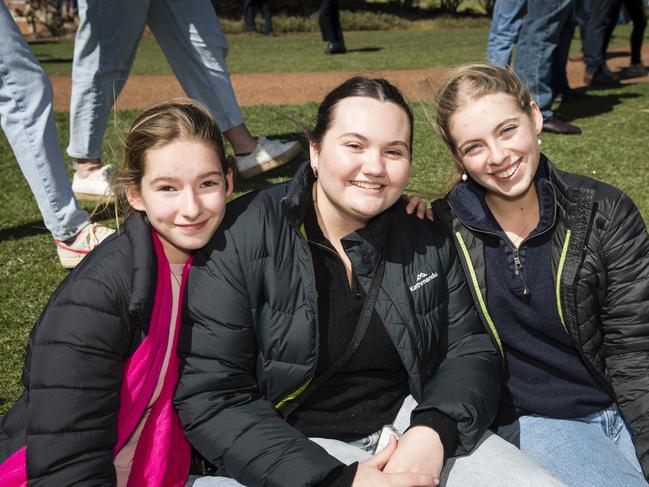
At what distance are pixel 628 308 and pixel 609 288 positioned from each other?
79 mm

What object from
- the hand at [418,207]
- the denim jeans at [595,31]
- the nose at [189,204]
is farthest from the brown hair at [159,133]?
the denim jeans at [595,31]

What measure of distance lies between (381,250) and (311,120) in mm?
4631

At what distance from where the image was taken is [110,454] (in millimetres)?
1801

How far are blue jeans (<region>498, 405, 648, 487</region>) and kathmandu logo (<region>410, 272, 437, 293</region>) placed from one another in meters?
0.58

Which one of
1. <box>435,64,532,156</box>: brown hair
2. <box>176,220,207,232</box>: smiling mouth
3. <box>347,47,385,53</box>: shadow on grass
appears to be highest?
<box>435,64,532,156</box>: brown hair

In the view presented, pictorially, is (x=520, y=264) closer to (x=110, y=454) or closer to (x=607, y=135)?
(x=110, y=454)

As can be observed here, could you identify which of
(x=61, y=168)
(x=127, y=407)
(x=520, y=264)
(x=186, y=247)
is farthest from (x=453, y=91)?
(x=61, y=168)

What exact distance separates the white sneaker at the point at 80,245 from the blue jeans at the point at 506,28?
4.10 metres

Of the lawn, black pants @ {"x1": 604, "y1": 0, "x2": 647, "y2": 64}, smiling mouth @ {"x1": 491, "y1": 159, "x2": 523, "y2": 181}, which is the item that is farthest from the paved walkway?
smiling mouth @ {"x1": 491, "y1": 159, "x2": 523, "y2": 181}

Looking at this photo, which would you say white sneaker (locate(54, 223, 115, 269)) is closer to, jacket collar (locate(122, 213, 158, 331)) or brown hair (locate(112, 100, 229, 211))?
brown hair (locate(112, 100, 229, 211))

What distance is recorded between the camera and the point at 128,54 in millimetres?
4230

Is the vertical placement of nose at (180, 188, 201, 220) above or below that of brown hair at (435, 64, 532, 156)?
below

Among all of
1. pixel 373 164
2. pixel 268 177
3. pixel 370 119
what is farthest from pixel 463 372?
pixel 268 177

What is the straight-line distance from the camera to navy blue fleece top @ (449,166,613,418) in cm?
Answer: 221
